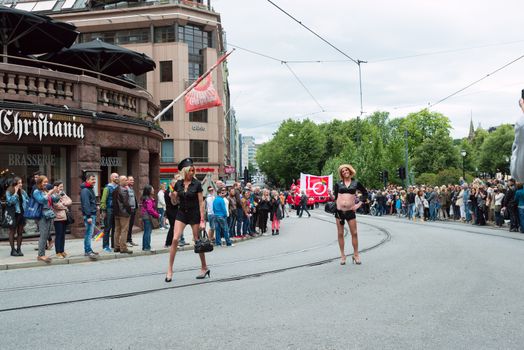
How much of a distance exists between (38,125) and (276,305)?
11.4 m

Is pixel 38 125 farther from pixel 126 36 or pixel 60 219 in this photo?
pixel 126 36

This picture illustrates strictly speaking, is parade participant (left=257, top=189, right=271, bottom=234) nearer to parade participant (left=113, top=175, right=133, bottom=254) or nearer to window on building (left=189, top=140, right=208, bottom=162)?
parade participant (left=113, top=175, right=133, bottom=254)

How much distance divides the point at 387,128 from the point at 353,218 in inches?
3667

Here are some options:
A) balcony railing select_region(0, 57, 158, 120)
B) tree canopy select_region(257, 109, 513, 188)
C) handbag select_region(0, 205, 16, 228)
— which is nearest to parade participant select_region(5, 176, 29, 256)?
handbag select_region(0, 205, 16, 228)

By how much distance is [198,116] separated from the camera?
157ft

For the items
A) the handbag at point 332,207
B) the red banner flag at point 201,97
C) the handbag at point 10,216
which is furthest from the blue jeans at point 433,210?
the handbag at point 10,216

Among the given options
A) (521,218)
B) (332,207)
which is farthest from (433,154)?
(332,207)

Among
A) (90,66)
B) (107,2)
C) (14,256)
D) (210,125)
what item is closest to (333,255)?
(14,256)

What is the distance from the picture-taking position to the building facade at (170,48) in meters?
45.3

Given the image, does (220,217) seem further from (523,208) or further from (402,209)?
(402,209)

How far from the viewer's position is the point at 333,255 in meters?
11.0

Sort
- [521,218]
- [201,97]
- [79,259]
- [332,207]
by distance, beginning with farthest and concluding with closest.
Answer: [201,97], [521,218], [79,259], [332,207]

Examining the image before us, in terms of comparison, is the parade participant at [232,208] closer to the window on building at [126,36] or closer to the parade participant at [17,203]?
the parade participant at [17,203]

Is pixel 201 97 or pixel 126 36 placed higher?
pixel 126 36
